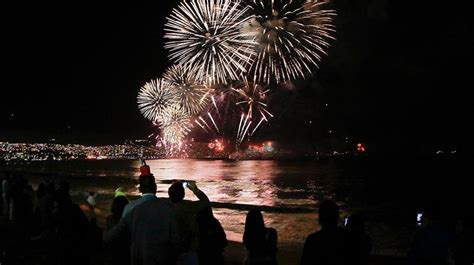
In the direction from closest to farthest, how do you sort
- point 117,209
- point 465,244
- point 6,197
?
point 117,209 < point 465,244 < point 6,197

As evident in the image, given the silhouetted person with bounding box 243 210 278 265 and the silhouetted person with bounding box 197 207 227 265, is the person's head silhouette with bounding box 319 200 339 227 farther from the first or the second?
the silhouetted person with bounding box 197 207 227 265

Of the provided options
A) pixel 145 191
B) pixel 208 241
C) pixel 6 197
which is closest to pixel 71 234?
pixel 145 191

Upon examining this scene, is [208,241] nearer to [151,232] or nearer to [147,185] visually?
[147,185]

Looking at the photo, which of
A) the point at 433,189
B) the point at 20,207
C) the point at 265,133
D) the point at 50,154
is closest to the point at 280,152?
the point at 265,133

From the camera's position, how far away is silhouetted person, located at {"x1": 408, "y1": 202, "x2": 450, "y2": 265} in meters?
5.98

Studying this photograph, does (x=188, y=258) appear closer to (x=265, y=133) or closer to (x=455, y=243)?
(x=455, y=243)

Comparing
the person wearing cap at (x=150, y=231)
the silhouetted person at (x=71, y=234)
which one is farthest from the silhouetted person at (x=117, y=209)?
the person wearing cap at (x=150, y=231)

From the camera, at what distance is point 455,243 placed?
6.52 metres

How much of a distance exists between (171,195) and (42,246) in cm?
548

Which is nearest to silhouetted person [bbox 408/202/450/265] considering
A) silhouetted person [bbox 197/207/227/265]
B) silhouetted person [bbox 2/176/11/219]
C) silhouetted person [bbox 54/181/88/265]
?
silhouetted person [bbox 197/207/227/265]

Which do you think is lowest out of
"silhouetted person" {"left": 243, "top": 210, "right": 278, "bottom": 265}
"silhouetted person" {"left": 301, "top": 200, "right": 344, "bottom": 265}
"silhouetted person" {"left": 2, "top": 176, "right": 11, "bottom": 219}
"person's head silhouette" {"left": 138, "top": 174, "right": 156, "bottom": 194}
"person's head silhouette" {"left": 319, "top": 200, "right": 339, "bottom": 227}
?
"silhouetted person" {"left": 2, "top": 176, "right": 11, "bottom": 219}

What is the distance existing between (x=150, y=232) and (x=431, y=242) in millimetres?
3125

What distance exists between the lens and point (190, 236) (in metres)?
6.28

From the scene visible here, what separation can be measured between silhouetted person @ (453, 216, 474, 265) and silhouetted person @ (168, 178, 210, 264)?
312 centimetres
